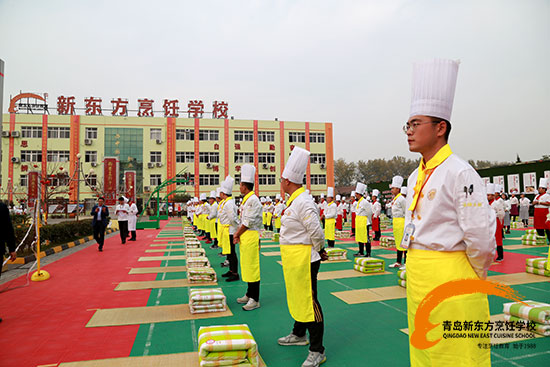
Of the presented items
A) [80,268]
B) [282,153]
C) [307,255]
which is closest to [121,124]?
[282,153]

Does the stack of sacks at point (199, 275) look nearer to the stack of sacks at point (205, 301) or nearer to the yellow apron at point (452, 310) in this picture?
the stack of sacks at point (205, 301)

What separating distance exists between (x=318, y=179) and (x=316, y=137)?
19.4 feet

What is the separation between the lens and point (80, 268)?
8.47 m

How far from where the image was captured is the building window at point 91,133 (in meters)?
40.1

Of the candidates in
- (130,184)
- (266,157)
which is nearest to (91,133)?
(130,184)

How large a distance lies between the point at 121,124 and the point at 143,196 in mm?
9323

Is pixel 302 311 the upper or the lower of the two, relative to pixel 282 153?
lower

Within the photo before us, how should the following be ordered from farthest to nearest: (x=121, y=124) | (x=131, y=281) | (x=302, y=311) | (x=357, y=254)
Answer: (x=121, y=124)
(x=357, y=254)
(x=131, y=281)
(x=302, y=311)

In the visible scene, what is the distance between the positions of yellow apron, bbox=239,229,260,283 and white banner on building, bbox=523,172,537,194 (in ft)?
71.5

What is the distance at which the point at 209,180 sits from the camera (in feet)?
137

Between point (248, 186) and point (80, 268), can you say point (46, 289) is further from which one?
point (248, 186)

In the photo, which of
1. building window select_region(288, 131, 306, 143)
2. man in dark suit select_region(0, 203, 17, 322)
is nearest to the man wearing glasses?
man in dark suit select_region(0, 203, 17, 322)

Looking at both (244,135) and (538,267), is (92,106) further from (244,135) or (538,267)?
(538,267)

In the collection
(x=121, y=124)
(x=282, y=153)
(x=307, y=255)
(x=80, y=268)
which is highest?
(x=121, y=124)
